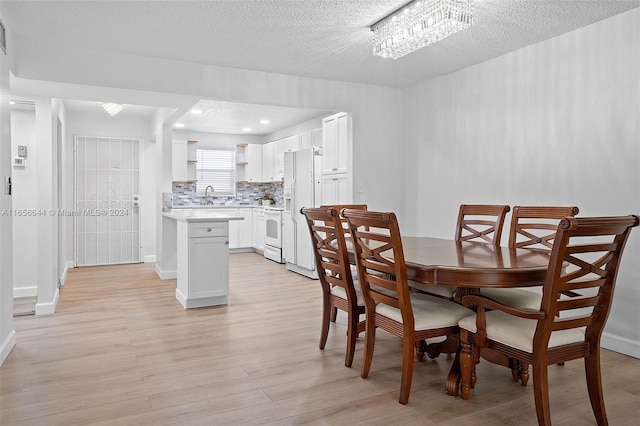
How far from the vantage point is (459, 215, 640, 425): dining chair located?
186cm

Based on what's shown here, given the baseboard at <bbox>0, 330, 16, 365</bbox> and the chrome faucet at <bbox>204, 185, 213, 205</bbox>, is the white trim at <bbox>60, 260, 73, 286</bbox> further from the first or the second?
the chrome faucet at <bbox>204, 185, 213, 205</bbox>

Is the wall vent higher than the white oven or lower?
higher

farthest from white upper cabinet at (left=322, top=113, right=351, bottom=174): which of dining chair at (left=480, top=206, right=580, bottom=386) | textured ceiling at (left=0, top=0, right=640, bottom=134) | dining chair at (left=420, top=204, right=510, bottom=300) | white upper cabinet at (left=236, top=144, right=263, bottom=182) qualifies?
white upper cabinet at (left=236, top=144, right=263, bottom=182)

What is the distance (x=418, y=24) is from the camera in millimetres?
2926

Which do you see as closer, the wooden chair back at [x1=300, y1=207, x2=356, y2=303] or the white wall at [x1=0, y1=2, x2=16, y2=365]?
the wooden chair back at [x1=300, y1=207, x2=356, y2=303]

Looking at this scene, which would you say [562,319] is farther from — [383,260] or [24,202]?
[24,202]

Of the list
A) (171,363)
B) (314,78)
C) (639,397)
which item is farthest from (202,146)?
(639,397)

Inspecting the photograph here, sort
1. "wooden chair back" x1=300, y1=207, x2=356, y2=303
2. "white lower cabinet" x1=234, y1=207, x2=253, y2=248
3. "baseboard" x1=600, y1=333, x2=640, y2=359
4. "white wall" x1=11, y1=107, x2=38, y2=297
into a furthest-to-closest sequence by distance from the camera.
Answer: "white lower cabinet" x1=234, y1=207, x2=253, y2=248 < "white wall" x1=11, y1=107, x2=38, y2=297 < "baseboard" x1=600, y1=333, x2=640, y2=359 < "wooden chair back" x1=300, y1=207, x2=356, y2=303

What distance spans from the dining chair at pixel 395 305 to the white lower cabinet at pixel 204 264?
2.21m

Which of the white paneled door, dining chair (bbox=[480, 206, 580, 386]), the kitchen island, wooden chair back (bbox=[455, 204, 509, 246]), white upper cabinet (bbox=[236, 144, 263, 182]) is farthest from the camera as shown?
white upper cabinet (bbox=[236, 144, 263, 182])

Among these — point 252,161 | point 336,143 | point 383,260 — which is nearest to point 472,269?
point 383,260

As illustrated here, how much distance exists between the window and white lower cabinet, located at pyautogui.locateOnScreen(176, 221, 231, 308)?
420 cm

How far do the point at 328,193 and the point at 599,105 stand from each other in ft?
10.4

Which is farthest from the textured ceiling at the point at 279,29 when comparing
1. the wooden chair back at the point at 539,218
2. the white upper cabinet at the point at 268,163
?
the white upper cabinet at the point at 268,163
